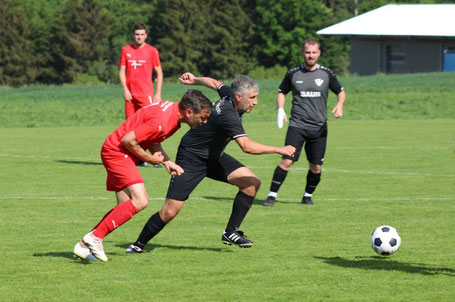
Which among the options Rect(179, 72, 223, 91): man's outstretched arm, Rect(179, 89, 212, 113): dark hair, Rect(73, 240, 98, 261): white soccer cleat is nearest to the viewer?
Rect(179, 89, 212, 113): dark hair

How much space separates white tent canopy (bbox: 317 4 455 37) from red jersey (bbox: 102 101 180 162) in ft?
226

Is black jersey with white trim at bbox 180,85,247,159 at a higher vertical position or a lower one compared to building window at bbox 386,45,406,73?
higher

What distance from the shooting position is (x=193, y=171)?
9031 millimetres

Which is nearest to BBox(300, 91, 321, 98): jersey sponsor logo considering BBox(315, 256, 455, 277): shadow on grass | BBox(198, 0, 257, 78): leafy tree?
BBox(315, 256, 455, 277): shadow on grass

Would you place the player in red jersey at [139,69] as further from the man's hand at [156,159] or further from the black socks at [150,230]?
the man's hand at [156,159]

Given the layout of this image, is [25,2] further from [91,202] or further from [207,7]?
[91,202]

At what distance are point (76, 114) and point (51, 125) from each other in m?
2.58

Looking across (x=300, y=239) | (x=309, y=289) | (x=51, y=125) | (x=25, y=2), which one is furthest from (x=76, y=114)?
(x=25, y=2)

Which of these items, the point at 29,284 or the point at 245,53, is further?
the point at 245,53

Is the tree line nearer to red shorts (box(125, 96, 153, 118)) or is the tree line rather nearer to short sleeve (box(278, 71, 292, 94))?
red shorts (box(125, 96, 153, 118))

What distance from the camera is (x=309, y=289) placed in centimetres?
721

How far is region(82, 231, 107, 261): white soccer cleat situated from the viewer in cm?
810

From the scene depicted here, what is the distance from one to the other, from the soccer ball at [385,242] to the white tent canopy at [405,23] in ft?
223

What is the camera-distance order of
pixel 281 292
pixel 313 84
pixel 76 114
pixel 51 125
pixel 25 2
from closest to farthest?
pixel 281 292, pixel 313 84, pixel 51 125, pixel 76 114, pixel 25 2
